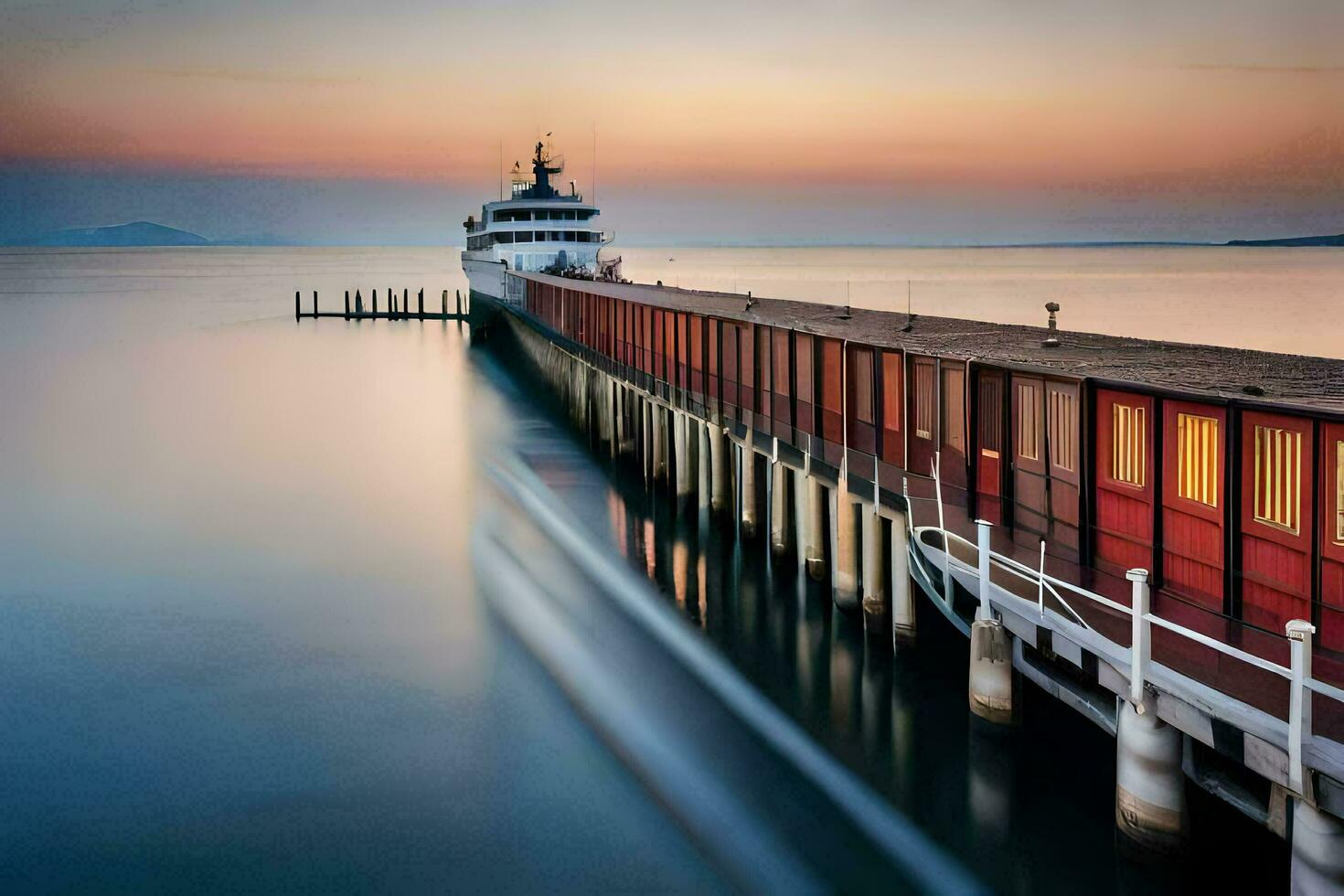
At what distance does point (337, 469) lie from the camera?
40438 millimetres

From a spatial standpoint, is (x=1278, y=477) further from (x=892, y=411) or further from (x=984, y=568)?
(x=892, y=411)

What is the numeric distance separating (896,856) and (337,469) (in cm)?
2990

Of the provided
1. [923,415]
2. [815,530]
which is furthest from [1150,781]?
[815,530]

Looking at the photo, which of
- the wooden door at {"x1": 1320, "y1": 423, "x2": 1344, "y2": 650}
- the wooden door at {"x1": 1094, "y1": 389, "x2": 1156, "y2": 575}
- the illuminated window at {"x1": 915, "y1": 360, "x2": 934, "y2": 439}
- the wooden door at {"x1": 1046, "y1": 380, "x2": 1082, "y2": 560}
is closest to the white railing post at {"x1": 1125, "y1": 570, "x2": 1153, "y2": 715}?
the wooden door at {"x1": 1320, "y1": 423, "x2": 1344, "y2": 650}

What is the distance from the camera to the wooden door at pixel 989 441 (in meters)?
17.0

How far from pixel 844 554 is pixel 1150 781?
29.2 ft

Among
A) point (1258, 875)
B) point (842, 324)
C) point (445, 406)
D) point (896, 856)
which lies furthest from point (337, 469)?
point (1258, 875)

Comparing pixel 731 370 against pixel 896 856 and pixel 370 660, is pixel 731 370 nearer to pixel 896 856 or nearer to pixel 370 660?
pixel 370 660

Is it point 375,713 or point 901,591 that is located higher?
point 901,591

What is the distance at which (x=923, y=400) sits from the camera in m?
20.0

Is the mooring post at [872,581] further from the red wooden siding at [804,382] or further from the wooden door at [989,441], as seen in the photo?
the red wooden siding at [804,382]

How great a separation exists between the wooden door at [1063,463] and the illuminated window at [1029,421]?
31cm

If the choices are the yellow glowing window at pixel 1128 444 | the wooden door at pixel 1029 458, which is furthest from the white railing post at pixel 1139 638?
the wooden door at pixel 1029 458

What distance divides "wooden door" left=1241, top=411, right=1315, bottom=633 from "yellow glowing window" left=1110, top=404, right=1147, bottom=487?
1736mm
